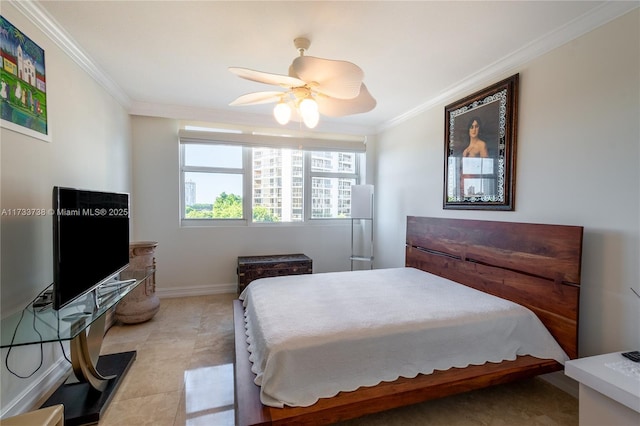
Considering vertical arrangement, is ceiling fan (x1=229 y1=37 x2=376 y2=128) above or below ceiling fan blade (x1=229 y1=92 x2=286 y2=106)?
below

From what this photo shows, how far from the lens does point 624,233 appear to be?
1.67 meters

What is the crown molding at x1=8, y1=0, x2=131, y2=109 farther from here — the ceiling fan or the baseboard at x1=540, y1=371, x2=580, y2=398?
the baseboard at x1=540, y1=371, x2=580, y2=398

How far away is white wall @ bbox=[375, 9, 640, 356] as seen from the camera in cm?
165

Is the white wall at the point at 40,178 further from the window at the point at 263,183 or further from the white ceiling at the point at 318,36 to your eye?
the window at the point at 263,183

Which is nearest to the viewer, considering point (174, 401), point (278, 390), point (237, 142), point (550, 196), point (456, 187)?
point (278, 390)

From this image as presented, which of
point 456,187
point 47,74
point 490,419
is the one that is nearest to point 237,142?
point 47,74

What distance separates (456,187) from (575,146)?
104 cm

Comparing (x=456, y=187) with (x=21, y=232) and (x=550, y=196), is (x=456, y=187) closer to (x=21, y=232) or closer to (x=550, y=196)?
(x=550, y=196)

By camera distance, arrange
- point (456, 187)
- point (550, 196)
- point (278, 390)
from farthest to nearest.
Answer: point (456, 187) → point (550, 196) → point (278, 390)

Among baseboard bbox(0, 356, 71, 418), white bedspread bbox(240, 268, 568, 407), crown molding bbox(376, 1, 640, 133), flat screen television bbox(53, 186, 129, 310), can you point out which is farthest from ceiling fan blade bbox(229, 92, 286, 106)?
baseboard bbox(0, 356, 71, 418)

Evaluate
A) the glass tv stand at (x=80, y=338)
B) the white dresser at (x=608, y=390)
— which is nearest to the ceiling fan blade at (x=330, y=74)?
the glass tv stand at (x=80, y=338)

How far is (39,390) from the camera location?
180cm

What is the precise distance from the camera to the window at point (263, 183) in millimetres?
3916

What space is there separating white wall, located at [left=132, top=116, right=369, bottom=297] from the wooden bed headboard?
7.28ft
